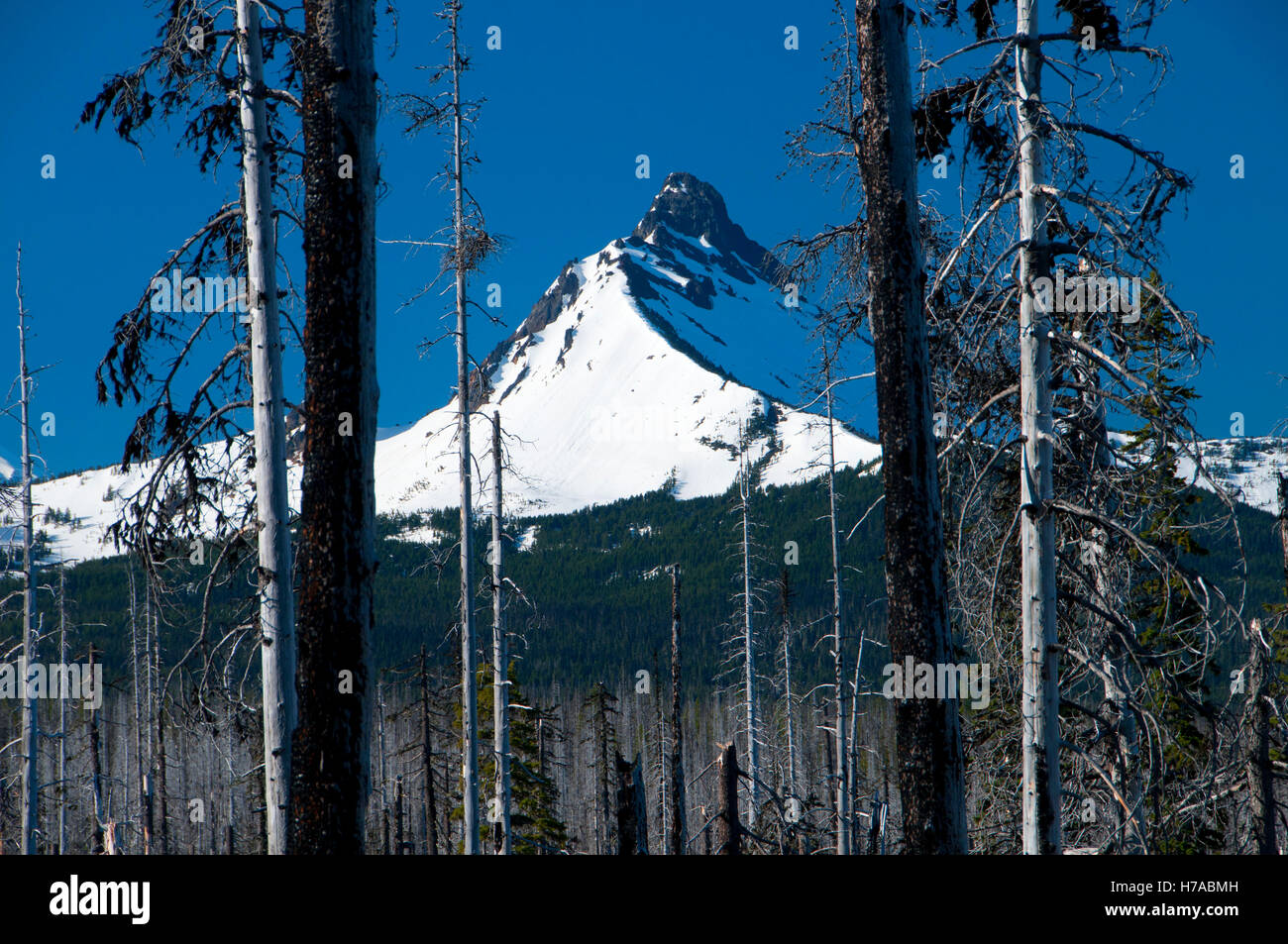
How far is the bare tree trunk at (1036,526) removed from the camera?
24.0 feet

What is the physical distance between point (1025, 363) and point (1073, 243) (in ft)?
3.71

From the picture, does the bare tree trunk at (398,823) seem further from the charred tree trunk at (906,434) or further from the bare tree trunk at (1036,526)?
the charred tree trunk at (906,434)

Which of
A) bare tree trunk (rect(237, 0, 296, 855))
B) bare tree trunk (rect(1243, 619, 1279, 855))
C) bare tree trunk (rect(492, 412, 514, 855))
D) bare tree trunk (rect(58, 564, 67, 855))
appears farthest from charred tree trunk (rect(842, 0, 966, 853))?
bare tree trunk (rect(58, 564, 67, 855))

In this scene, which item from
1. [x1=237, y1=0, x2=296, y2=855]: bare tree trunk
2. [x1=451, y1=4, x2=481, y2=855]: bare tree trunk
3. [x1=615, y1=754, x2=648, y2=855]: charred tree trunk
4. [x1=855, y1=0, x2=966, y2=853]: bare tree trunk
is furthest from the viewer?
[x1=451, y1=4, x2=481, y2=855]: bare tree trunk

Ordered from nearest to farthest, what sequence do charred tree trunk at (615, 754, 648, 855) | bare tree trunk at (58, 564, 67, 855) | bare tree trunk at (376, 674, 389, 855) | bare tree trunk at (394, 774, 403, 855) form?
charred tree trunk at (615, 754, 648, 855) < bare tree trunk at (58, 564, 67, 855) < bare tree trunk at (394, 774, 403, 855) < bare tree trunk at (376, 674, 389, 855)

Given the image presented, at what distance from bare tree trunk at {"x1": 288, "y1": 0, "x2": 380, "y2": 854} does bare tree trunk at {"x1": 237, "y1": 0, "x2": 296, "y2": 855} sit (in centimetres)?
174

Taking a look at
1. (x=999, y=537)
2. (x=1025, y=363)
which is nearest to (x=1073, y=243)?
(x=1025, y=363)

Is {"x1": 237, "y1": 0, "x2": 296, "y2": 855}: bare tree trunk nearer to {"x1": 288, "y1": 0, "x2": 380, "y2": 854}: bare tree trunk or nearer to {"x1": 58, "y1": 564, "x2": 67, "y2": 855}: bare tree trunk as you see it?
{"x1": 288, "y1": 0, "x2": 380, "y2": 854}: bare tree trunk

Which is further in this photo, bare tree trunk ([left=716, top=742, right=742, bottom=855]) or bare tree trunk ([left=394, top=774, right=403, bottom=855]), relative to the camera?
bare tree trunk ([left=394, top=774, right=403, bottom=855])

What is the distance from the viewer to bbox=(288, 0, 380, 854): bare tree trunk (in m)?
6.00

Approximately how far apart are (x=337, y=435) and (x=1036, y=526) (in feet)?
17.5

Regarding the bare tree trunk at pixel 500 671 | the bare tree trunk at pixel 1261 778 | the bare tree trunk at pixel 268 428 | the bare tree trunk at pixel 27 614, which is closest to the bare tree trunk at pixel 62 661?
the bare tree trunk at pixel 27 614

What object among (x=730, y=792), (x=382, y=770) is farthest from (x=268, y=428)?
(x=382, y=770)

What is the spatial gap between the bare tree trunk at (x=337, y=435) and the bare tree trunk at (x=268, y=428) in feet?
5.72
